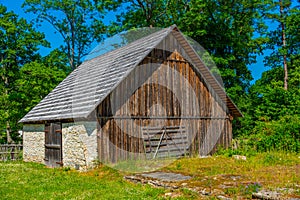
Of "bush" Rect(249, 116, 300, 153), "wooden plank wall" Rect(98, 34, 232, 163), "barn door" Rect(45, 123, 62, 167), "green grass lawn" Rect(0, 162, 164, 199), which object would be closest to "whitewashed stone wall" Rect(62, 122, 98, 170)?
"wooden plank wall" Rect(98, 34, 232, 163)

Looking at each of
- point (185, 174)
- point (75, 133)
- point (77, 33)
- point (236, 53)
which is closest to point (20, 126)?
point (77, 33)

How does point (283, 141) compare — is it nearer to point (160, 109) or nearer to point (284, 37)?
point (160, 109)

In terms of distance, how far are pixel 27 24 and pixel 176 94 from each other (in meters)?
21.6

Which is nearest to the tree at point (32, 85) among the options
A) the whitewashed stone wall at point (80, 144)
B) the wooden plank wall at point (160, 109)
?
the whitewashed stone wall at point (80, 144)

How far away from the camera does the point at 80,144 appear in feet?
46.3

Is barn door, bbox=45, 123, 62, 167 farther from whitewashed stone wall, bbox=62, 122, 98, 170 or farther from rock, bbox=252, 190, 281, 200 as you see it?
Answer: rock, bbox=252, 190, 281, 200

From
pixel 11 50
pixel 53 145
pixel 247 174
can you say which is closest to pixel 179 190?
pixel 247 174

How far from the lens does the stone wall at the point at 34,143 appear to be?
18.8 m

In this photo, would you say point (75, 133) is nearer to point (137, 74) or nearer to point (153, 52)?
point (137, 74)

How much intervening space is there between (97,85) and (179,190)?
8112mm

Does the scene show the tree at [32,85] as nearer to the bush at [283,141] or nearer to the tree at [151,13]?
the tree at [151,13]

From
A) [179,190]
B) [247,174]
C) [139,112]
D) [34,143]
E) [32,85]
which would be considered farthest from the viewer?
[32,85]

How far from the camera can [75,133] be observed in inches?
573

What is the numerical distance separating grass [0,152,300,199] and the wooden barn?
1448 millimetres
